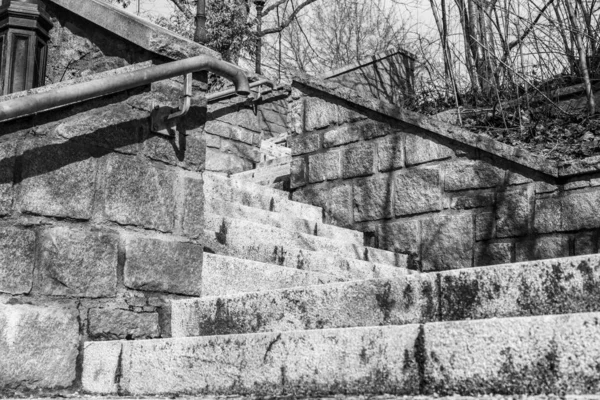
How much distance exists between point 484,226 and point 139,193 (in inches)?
101

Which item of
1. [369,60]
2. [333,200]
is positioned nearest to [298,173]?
[333,200]

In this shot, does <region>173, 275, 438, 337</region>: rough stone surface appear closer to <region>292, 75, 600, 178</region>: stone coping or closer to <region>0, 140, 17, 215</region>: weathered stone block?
<region>0, 140, 17, 215</region>: weathered stone block

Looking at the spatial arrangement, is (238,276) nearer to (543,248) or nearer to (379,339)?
(379,339)

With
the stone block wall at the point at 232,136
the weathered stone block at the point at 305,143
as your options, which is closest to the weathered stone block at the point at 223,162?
the stone block wall at the point at 232,136

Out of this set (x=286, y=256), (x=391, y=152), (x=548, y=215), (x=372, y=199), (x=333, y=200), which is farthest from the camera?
(x=333, y=200)

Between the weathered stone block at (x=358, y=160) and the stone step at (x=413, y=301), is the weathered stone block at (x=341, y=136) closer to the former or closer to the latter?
the weathered stone block at (x=358, y=160)

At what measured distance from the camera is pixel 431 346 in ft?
6.36

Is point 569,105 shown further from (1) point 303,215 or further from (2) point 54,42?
(2) point 54,42

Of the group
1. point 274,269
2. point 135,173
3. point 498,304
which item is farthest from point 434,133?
point 498,304

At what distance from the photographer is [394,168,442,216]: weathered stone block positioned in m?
5.09

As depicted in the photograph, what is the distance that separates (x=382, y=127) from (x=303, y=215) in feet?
2.86

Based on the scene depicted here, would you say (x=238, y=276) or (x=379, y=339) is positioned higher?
(x=238, y=276)

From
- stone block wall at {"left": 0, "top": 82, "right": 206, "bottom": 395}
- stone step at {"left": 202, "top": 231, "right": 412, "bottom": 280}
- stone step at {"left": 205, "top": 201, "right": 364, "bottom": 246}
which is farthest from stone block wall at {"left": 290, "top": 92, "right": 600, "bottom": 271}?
stone block wall at {"left": 0, "top": 82, "right": 206, "bottom": 395}

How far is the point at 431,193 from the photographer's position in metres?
5.11
